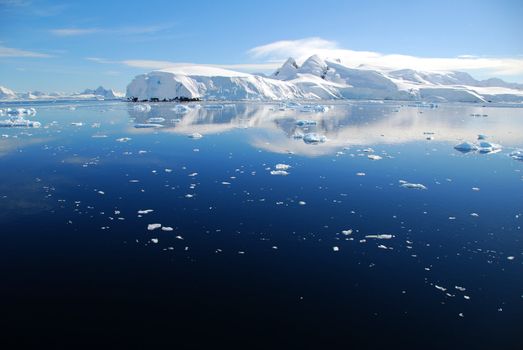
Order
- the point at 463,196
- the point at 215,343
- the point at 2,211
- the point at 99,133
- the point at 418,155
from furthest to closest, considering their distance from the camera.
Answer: the point at 99,133 < the point at 418,155 < the point at 463,196 < the point at 2,211 < the point at 215,343

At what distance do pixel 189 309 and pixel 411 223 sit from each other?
18.0ft

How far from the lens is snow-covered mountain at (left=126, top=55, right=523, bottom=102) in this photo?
9469 cm

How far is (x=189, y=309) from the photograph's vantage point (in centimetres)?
527

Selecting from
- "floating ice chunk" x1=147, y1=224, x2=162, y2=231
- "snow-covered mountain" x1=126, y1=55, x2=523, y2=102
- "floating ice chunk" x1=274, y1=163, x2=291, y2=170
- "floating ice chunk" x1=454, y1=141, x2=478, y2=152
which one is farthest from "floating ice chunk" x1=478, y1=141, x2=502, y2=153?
"snow-covered mountain" x1=126, y1=55, x2=523, y2=102

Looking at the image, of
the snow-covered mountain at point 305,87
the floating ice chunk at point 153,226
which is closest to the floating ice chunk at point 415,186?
the floating ice chunk at point 153,226

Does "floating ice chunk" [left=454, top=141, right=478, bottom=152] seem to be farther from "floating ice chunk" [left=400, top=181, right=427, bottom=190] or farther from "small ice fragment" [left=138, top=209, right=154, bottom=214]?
"small ice fragment" [left=138, top=209, right=154, bottom=214]

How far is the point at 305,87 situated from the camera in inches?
4675

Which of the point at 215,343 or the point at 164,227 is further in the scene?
the point at 164,227

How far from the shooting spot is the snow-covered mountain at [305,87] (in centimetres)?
9469

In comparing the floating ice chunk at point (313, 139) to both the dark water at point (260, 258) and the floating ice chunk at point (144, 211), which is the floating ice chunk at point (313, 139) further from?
the floating ice chunk at point (144, 211)

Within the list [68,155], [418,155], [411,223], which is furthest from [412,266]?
[68,155]

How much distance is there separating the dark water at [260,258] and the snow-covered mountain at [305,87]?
83.5 metres

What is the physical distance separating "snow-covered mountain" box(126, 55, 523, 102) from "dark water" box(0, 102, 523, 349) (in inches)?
3289

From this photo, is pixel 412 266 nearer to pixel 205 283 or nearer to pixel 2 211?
pixel 205 283
